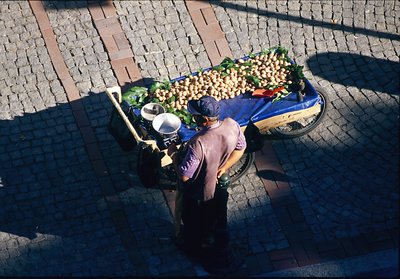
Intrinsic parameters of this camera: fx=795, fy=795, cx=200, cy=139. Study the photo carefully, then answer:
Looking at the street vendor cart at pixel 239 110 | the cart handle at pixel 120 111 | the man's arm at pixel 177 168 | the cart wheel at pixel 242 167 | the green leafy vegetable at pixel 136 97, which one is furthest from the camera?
the cart wheel at pixel 242 167

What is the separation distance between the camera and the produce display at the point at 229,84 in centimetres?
1057

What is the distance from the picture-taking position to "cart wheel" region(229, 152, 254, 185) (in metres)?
10.7

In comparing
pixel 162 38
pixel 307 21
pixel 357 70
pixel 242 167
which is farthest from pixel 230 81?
pixel 307 21

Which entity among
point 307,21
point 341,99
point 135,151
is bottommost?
point 135,151

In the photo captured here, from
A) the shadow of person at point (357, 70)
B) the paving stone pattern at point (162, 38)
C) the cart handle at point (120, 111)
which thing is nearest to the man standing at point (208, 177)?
the cart handle at point (120, 111)

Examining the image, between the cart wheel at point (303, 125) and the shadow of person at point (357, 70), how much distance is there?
0.68m

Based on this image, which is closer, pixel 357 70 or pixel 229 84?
pixel 229 84

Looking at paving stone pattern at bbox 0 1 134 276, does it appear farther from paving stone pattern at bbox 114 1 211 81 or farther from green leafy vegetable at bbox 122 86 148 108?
paving stone pattern at bbox 114 1 211 81

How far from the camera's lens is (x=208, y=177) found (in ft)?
29.8

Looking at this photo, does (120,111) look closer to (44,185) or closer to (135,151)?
(135,151)

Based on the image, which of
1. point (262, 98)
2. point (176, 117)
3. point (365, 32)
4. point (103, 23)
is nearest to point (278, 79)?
point (262, 98)

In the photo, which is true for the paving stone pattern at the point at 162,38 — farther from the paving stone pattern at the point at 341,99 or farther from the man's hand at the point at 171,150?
the man's hand at the point at 171,150

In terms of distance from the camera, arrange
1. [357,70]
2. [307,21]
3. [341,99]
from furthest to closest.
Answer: [307,21] < [357,70] < [341,99]

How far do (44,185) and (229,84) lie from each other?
112 inches
